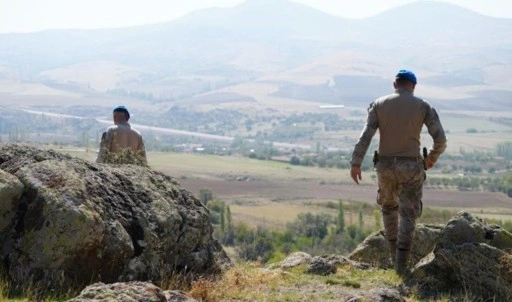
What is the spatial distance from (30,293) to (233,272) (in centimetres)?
292

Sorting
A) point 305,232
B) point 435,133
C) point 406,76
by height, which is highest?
point 406,76

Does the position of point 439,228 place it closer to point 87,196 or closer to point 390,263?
point 390,263

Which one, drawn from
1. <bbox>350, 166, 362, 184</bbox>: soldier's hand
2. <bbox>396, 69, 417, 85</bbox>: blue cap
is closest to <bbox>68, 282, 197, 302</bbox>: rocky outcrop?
<bbox>350, 166, 362, 184</bbox>: soldier's hand

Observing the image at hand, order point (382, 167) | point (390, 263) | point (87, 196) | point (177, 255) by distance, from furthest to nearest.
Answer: point (390, 263) → point (382, 167) → point (177, 255) → point (87, 196)

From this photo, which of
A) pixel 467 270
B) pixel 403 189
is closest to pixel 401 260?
pixel 403 189

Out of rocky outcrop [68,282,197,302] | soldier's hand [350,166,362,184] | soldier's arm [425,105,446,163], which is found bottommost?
rocky outcrop [68,282,197,302]

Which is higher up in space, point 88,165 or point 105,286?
point 88,165

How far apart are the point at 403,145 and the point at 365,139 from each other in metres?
0.50

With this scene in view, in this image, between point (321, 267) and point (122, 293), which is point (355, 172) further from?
point (122, 293)

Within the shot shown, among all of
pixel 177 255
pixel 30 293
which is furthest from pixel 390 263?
pixel 30 293

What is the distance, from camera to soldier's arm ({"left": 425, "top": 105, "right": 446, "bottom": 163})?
1012cm

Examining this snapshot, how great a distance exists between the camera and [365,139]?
10.2m

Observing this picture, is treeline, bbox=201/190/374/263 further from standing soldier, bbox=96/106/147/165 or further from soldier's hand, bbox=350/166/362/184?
soldier's hand, bbox=350/166/362/184

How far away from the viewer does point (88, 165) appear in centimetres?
908
